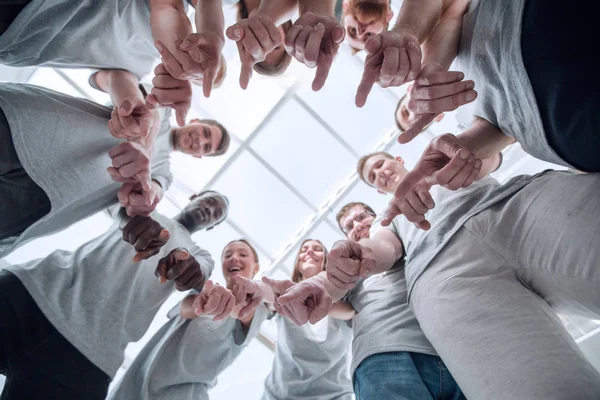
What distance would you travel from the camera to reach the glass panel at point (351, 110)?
292 cm

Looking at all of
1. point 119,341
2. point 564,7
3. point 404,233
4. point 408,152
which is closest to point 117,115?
point 119,341

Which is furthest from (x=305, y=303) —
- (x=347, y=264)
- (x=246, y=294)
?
(x=246, y=294)

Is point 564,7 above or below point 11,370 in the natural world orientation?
below

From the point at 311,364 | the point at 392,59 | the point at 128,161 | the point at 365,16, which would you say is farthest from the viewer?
the point at 365,16

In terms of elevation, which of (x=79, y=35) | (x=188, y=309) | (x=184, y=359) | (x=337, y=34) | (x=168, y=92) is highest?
(x=79, y=35)

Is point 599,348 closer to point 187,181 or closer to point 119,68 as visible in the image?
point 119,68

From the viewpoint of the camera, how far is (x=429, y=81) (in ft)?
3.18

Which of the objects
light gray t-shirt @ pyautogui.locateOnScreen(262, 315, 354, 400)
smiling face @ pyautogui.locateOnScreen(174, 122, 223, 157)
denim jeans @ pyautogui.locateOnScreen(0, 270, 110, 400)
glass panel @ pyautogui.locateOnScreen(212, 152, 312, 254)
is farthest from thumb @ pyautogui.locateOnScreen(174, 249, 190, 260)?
glass panel @ pyautogui.locateOnScreen(212, 152, 312, 254)

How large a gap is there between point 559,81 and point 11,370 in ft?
5.38

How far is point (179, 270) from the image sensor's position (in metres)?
1.52

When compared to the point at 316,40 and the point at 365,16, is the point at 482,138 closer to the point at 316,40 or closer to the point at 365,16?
the point at 316,40

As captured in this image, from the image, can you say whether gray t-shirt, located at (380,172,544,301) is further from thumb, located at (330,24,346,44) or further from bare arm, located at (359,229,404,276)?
thumb, located at (330,24,346,44)

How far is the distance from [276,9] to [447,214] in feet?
2.56

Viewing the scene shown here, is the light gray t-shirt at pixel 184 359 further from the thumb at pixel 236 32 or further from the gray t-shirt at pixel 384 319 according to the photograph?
the thumb at pixel 236 32
